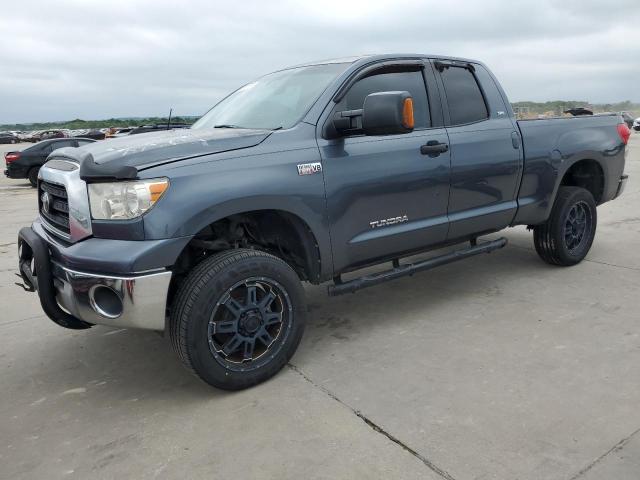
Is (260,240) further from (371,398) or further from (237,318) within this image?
(371,398)

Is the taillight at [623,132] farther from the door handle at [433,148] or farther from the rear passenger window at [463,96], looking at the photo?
the door handle at [433,148]

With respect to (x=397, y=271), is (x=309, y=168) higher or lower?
higher

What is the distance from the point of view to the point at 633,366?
10.1 feet

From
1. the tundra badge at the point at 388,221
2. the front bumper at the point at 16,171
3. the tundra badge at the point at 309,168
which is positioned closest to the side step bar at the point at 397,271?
the tundra badge at the point at 388,221

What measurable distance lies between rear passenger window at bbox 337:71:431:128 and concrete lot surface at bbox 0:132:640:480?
148 centimetres

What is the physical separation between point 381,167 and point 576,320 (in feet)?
5.81

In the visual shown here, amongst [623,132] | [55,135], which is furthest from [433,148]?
[55,135]

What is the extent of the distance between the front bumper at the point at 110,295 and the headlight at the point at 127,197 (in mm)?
310

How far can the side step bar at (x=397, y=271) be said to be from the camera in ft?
11.4

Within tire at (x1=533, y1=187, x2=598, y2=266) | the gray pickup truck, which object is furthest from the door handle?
tire at (x1=533, y1=187, x2=598, y2=266)

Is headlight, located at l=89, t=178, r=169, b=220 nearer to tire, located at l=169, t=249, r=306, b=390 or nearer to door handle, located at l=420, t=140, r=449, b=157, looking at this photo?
tire, located at l=169, t=249, r=306, b=390

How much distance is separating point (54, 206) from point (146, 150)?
854 millimetres

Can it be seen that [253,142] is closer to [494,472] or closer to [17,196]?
[494,472]

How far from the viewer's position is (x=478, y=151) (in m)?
4.06
